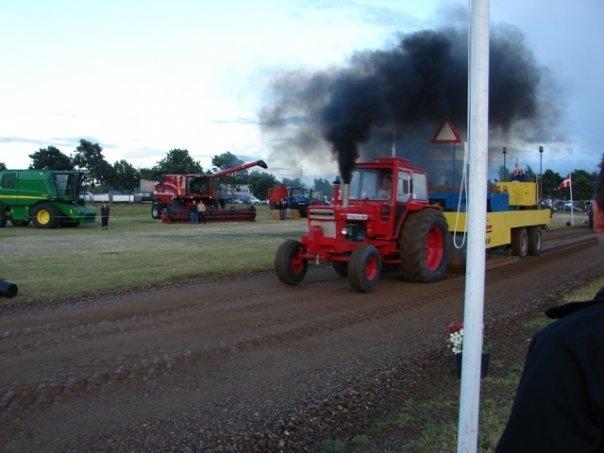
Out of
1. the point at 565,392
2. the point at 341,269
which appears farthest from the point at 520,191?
the point at 565,392

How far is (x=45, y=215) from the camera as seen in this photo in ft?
85.6

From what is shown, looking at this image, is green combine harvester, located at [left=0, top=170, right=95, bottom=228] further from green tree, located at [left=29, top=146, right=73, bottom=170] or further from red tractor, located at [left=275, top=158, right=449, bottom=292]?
green tree, located at [left=29, top=146, right=73, bottom=170]

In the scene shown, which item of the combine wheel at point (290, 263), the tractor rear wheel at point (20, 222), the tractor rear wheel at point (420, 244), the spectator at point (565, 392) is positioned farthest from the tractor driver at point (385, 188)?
the tractor rear wheel at point (20, 222)

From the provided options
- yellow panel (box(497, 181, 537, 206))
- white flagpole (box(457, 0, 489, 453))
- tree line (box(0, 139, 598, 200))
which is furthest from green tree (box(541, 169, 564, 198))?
white flagpole (box(457, 0, 489, 453))

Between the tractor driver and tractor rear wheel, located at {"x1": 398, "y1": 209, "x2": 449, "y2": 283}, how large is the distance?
0.61 metres

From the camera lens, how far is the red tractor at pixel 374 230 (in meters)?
10.4

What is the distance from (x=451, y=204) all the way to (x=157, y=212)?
78.8 feet

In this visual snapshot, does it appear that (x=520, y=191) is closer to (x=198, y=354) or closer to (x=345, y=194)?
(x=345, y=194)

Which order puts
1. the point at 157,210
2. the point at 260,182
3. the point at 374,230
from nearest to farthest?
the point at 374,230 → the point at 157,210 → the point at 260,182

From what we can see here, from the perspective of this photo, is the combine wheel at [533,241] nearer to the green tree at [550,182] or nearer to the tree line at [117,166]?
the green tree at [550,182]

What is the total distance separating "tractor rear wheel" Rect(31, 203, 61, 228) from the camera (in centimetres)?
2598

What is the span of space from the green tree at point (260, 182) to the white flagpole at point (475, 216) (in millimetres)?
94893

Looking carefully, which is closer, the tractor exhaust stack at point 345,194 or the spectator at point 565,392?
the spectator at point 565,392

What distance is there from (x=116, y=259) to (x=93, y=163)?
86.6 meters
